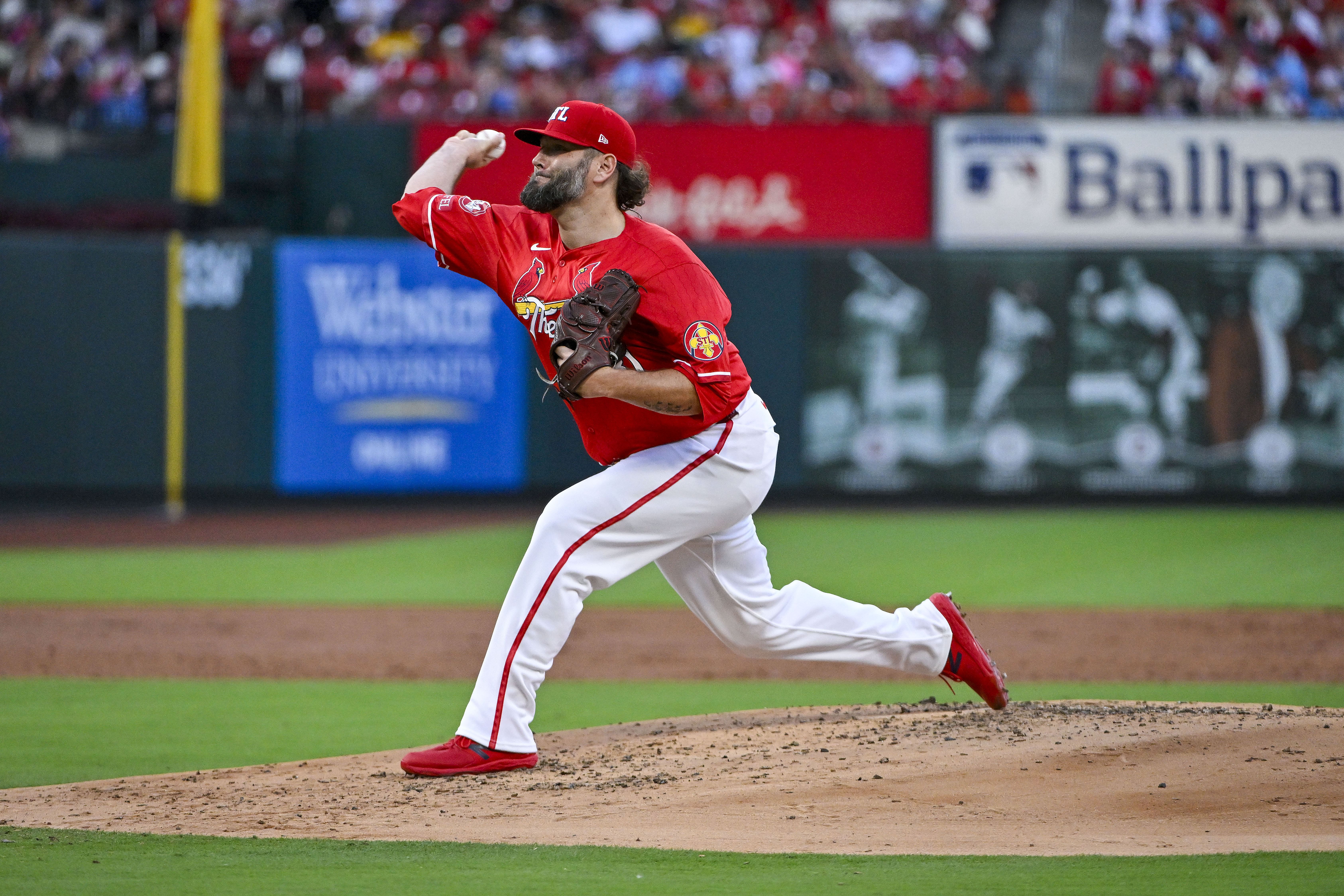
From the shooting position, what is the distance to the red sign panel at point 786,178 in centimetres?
1552

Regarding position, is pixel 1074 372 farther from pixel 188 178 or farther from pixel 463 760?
pixel 463 760

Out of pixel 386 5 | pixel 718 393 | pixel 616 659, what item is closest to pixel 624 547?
pixel 718 393

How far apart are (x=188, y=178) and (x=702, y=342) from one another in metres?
10.6

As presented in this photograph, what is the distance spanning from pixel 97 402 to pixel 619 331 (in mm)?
10685

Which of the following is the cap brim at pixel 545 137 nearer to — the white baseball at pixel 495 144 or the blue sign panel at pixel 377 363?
the white baseball at pixel 495 144

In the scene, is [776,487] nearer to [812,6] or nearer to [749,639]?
[812,6]

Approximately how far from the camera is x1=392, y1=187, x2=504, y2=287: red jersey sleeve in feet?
15.7

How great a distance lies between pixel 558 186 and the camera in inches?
181

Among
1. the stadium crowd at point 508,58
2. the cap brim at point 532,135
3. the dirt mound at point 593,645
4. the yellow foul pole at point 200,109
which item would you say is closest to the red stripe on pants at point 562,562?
the cap brim at point 532,135

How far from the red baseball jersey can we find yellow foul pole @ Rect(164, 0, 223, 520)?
31.7 feet

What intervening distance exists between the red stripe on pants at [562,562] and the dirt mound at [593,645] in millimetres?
2808

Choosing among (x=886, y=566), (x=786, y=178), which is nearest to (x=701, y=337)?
(x=886, y=566)

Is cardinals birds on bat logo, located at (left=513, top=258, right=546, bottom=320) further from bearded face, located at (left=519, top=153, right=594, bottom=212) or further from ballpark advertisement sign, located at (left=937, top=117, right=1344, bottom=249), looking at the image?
ballpark advertisement sign, located at (left=937, top=117, right=1344, bottom=249)

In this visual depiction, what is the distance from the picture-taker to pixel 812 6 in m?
17.3
